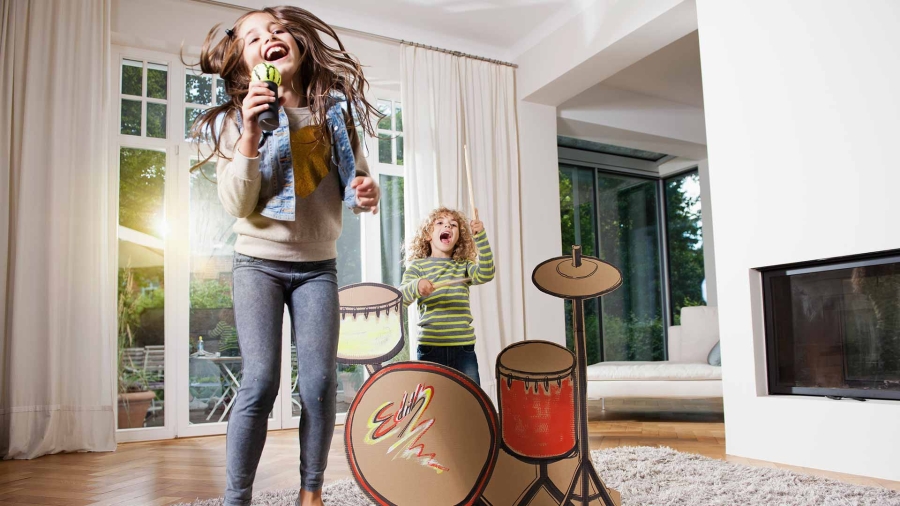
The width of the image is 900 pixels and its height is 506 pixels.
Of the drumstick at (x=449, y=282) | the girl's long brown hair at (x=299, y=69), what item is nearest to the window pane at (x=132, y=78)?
the drumstick at (x=449, y=282)

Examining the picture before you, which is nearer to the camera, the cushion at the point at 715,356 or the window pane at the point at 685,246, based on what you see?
the cushion at the point at 715,356

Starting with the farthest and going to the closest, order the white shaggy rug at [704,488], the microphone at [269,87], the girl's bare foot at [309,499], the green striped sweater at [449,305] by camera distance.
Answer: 1. the green striped sweater at [449,305]
2. the white shaggy rug at [704,488]
3. the girl's bare foot at [309,499]
4. the microphone at [269,87]

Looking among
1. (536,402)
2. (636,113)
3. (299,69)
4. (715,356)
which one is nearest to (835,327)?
(715,356)

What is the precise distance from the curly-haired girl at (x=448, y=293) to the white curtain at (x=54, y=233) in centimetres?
175

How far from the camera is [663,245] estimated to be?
20.2 ft

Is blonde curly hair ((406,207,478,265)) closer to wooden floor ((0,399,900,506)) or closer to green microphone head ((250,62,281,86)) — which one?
wooden floor ((0,399,900,506))

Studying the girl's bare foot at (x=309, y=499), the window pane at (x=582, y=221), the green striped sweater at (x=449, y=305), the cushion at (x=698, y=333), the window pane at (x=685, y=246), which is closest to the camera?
the girl's bare foot at (x=309, y=499)

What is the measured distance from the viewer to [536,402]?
1292mm

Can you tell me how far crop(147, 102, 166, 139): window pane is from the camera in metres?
3.64

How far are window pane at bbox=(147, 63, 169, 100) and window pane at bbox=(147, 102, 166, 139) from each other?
2.5 inches

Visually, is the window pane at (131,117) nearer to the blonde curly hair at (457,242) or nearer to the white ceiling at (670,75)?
the blonde curly hair at (457,242)

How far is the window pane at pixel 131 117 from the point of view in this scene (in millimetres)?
3590

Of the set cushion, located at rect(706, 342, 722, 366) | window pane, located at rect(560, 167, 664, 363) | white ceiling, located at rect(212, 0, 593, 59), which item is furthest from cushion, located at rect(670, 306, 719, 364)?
white ceiling, located at rect(212, 0, 593, 59)

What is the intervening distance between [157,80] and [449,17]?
181 cm
